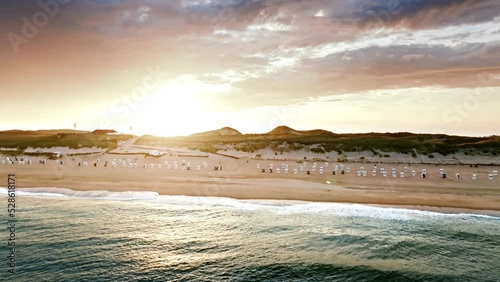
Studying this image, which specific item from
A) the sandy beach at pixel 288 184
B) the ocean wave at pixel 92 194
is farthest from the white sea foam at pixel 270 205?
the sandy beach at pixel 288 184

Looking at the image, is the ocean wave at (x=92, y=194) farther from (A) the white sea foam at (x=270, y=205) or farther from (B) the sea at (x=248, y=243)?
(B) the sea at (x=248, y=243)

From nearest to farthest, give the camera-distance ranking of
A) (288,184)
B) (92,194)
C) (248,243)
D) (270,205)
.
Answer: (248,243) → (270,205) → (92,194) → (288,184)

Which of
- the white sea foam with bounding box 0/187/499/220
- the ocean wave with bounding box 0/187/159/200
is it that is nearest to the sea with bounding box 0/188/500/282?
the white sea foam with bounding box 0/187/499/220

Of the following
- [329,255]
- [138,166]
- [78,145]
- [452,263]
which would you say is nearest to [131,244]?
[329,255]

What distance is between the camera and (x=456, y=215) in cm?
2238

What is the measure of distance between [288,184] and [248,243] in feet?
53.4

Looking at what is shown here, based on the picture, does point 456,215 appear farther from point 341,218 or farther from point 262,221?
point 262,221

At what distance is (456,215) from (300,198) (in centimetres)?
1107

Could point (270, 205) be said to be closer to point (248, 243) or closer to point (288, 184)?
point (288, 184)

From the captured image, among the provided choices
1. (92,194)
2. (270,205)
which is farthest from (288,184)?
(92,194)

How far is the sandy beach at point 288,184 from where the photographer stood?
27047mm

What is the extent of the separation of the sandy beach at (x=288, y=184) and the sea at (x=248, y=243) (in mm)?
2998

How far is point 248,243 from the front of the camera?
17219mm

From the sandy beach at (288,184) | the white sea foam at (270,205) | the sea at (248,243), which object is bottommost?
the sea at (248,243)
